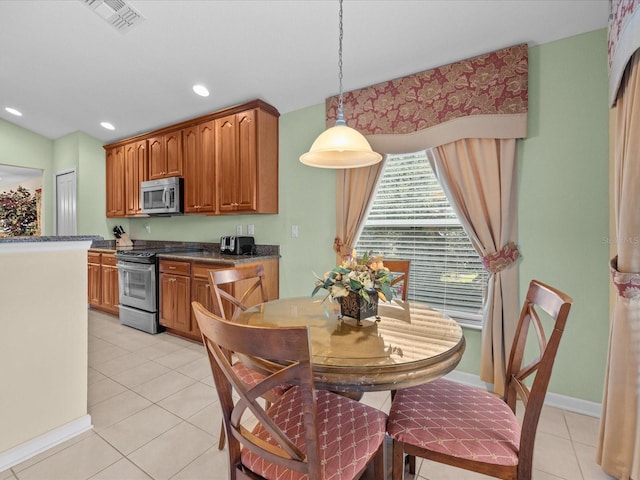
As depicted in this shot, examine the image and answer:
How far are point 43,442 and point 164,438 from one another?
626mm

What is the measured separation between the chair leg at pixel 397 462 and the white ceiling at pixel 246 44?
2.48m

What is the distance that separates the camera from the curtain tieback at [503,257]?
7.29 ft

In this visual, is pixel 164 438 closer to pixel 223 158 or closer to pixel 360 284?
pixel 360 284

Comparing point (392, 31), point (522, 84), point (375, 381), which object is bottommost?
point (375, 381)

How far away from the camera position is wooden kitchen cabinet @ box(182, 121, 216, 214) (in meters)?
3.53

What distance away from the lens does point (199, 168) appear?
11.9 feet

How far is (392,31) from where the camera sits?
87.8 inches

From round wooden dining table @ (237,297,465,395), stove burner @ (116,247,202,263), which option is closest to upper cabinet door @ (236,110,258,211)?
stove burner @ (116,247,202,263)

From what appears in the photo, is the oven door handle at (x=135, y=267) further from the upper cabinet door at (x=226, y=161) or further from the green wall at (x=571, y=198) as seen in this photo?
the green wall at (x=571, y=198)

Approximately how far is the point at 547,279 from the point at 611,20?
159 centimetres

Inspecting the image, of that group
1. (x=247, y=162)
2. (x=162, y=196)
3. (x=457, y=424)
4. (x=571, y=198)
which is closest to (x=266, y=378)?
(x=457, y=424)

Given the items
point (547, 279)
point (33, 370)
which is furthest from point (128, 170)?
point (547, 279)

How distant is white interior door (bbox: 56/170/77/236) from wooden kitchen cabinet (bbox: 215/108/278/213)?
3459 millimetres

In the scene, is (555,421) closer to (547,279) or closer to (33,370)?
(547,279)
